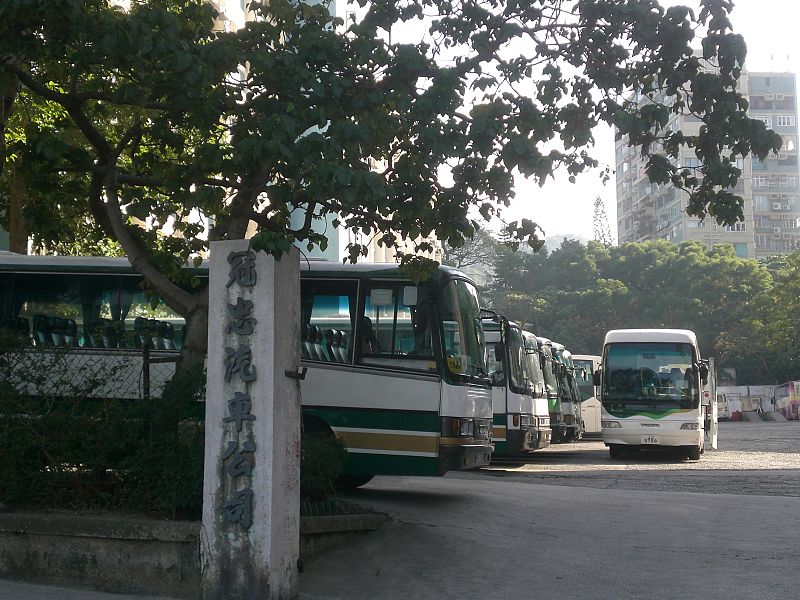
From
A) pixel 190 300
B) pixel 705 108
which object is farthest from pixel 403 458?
pixel 705 108

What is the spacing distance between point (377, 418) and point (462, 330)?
1.58 m

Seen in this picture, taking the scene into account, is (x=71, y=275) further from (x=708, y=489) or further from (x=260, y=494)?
(x=708, y=489)

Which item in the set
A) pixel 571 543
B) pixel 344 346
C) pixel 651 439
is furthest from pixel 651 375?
pixel 571 543

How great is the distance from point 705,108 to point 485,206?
2414 mm

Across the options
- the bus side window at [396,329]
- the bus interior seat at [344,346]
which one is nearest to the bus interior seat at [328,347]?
the bus interior seat at [344,346]

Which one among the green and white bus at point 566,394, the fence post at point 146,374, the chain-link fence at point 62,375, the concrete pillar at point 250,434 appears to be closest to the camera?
the concrete pillar at point 250,434

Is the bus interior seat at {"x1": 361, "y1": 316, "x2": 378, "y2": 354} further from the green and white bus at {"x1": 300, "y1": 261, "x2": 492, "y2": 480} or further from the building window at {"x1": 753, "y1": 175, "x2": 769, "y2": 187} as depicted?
the building window at {"x1": 753, "y1": 175, "x2": 769, "y2": 187}

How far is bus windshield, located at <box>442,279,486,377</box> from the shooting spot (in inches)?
512

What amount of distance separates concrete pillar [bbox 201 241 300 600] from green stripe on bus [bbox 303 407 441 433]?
4.70m

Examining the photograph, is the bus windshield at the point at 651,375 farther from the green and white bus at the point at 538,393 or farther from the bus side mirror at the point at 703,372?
the green and white bus at the point at 538,393

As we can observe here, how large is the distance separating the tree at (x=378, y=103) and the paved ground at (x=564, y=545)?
2828 mm

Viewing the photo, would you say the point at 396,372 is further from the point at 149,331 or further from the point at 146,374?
the point at 149,331

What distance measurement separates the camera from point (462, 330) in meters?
13.3

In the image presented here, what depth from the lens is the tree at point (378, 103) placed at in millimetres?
8617
